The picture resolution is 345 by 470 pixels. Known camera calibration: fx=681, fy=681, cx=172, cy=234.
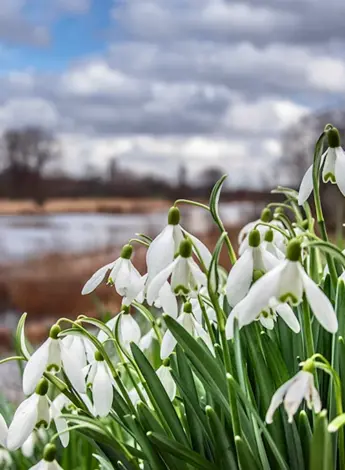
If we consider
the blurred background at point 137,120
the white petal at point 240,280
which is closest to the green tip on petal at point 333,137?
the white petal at point 240,280

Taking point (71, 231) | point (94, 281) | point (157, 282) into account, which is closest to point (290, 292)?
point (157, 282)

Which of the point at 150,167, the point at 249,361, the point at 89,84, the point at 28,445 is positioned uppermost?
the point at 89,84

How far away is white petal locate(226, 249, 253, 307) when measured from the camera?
468 millimetres

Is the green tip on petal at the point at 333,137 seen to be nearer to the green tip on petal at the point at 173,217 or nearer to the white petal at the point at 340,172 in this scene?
the white petal at the point at 340,172

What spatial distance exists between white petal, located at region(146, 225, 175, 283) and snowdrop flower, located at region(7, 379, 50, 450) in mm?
118

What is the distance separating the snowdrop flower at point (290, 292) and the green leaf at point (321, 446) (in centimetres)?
6

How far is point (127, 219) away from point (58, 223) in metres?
0.20

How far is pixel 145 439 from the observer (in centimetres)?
52

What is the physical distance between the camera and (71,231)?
2012 mm

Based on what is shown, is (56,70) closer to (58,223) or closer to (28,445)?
(58,223)

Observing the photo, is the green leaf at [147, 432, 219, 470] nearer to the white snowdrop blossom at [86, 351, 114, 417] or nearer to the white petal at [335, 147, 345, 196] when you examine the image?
the white snowdrop blossom at [86, 351, 114, 417]

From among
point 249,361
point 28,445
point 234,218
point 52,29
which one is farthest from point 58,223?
point 249,361

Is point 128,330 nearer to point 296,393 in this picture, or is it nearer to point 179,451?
point 179,451

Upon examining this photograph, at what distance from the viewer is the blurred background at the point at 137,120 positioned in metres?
1.99
